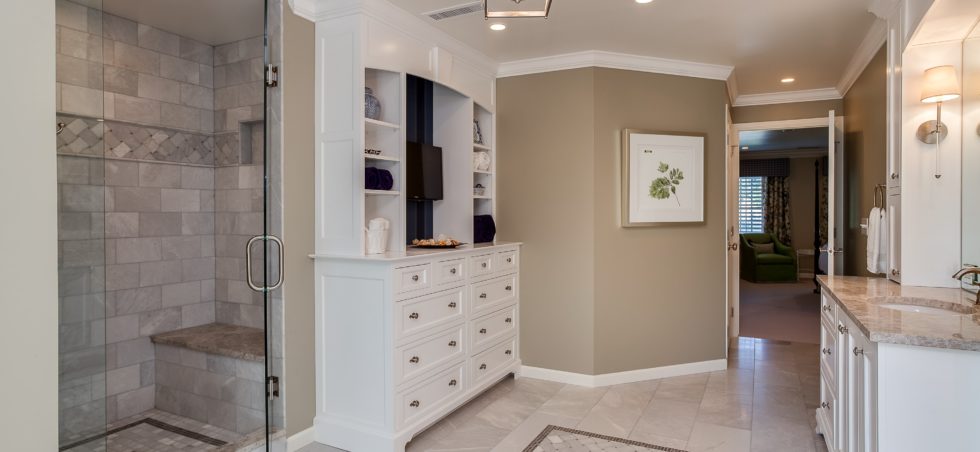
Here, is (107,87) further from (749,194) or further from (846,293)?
(749,194)

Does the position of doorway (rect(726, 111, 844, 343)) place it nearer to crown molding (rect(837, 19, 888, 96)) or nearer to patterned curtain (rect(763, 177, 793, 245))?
patterned curtain (rect(763, 177, 793, 245))

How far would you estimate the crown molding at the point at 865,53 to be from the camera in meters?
3.29

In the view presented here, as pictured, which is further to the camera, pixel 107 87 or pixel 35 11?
pixel 107 87

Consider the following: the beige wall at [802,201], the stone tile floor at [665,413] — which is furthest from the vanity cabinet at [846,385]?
the beige wall at [802,201]

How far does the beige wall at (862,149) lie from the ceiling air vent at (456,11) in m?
2.61

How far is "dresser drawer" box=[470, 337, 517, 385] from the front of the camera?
3.54 meters

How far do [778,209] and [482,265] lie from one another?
893 centimetres

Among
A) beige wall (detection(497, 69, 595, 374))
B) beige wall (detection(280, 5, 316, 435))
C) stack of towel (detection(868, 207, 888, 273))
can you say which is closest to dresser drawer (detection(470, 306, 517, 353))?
beige wall (detection(497, 69, 595, 374))

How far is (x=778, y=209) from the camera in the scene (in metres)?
10.4

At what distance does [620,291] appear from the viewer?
4062mm

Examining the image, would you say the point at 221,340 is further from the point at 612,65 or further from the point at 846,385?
the point at 612,65

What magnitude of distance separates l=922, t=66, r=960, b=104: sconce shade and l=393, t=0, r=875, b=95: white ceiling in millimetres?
674

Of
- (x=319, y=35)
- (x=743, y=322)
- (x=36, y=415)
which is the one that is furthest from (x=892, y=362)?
(x=743, y=322)

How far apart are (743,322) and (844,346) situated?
4259 millimetres
